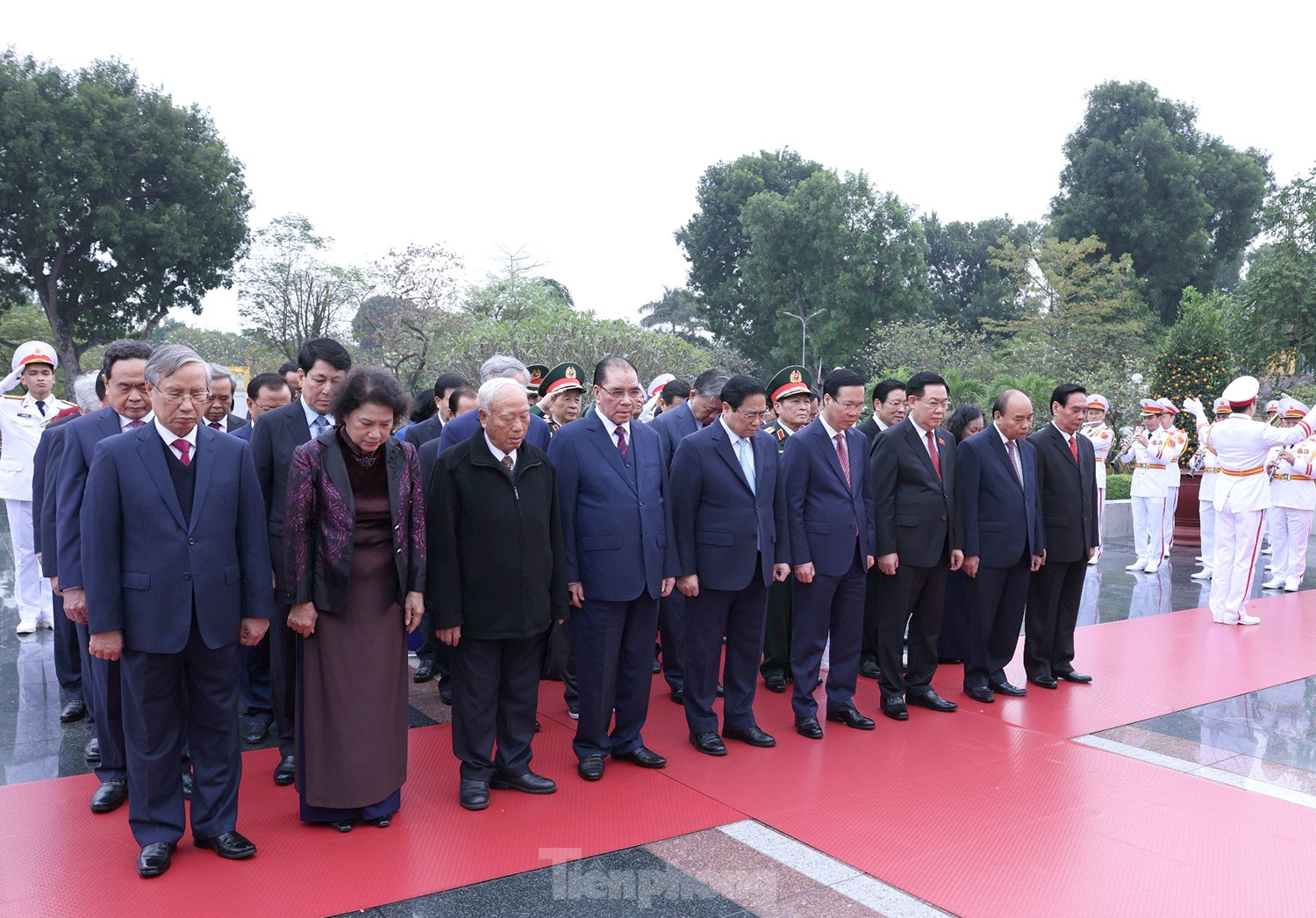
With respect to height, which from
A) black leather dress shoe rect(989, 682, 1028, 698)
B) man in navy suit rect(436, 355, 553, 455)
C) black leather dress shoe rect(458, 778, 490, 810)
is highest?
man in navy suit rect(436, 355, 553, 455)

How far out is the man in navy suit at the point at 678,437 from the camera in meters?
5.64

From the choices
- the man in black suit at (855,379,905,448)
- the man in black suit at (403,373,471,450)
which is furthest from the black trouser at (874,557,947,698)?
the man in black suit at (403,373,471,450)

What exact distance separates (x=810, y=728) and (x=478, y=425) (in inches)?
93.2

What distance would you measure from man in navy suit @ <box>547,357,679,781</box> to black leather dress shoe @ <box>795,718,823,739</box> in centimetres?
88

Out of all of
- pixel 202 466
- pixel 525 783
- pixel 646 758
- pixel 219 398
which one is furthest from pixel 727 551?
pixel 219 398

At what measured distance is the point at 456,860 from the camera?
137 inches

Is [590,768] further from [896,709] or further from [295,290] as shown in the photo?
[295,290]

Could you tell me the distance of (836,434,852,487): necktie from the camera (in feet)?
16.8

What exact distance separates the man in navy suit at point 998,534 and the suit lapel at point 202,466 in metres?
3.94

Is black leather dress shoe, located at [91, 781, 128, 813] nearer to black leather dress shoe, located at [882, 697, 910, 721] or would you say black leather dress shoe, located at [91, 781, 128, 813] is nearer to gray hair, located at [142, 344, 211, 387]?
gray hair, located at [142, 344, 211, 387]

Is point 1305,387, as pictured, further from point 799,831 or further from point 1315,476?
point 799,831

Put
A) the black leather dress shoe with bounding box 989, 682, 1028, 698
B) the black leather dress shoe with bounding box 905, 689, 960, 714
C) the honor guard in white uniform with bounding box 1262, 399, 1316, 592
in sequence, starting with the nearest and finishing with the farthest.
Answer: the black leather dress shoe with bounding box 905, 689, 960, 714
the black leather dress shoe with bounding box 989, 682, 1028, 698
the honor guard in white uniform with bounding box 1262, 399, 1316, 592

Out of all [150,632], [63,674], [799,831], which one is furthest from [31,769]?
[799,831]

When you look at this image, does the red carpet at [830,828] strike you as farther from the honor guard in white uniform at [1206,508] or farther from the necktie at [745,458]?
the honor guard in white uniform at [1206,508]
